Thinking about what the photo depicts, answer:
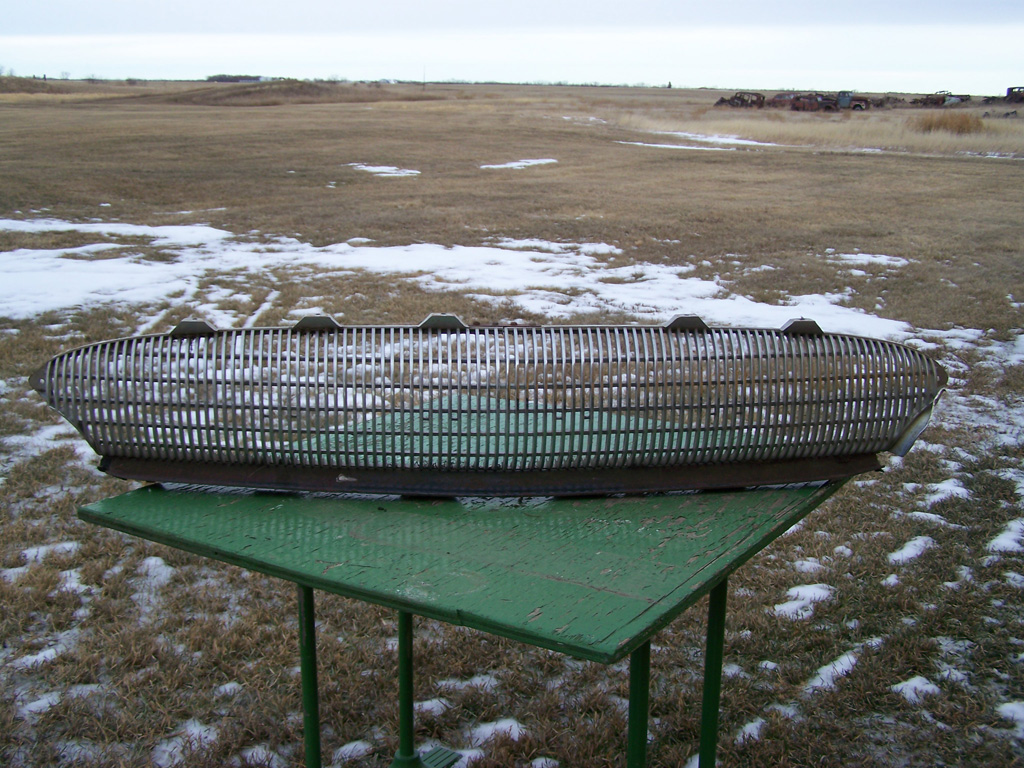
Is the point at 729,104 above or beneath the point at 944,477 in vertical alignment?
above

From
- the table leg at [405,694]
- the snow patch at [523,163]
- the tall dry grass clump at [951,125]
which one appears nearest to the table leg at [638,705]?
the table leg at [405,694]

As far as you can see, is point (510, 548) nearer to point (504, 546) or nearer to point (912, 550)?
point (504, 546)

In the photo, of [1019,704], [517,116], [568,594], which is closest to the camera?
[568,594]

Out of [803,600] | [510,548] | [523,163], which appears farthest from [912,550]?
[523,163]

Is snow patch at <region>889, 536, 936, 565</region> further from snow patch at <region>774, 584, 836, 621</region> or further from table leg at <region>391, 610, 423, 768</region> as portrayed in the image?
table leg at <region>391, 610, 423, 768</region>

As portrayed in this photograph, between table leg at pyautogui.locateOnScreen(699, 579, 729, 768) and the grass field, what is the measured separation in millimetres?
270

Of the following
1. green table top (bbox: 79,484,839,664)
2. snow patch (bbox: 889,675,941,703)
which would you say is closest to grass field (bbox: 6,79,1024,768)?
snow patch (bbox: 889,675,941,703)

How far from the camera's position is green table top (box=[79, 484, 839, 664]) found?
1.33 metres

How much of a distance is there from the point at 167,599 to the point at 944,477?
12.3ft

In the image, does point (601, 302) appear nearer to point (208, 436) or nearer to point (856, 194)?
point (208, 436)

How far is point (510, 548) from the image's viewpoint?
5.09 ft

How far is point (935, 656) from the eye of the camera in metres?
Answer: 2.79

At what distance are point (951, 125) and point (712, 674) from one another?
2839cm

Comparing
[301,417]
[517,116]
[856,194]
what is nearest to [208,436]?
[301,417]
